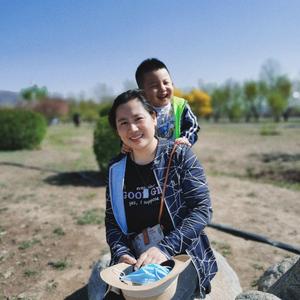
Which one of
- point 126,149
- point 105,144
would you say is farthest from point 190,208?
point 105,144

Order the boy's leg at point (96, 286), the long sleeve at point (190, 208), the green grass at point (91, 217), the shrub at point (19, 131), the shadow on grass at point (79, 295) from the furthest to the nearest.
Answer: the shrub at point (19, 131)
the green grass at point (91, 217)
the shadow on grass at point (79, 295)
the boy's leg at point (96, 286)
the long sleeve at point (190, 208)

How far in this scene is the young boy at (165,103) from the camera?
236 cm

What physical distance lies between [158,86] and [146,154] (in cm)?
59

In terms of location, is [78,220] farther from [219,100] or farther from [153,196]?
[219,100]

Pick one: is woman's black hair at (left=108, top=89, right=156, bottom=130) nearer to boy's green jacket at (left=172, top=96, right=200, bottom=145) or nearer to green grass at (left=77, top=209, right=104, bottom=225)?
boy's green jacket at (left=172, top=96, right=200, bottom=145)

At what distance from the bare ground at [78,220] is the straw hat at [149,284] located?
75.2 inches

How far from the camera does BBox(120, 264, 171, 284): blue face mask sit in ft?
5.21

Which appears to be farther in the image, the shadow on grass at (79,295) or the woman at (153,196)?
the shadow on grass at (79,295)

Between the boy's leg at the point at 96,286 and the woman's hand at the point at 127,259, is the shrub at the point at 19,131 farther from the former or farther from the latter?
the woman's hand at the point at 127,259

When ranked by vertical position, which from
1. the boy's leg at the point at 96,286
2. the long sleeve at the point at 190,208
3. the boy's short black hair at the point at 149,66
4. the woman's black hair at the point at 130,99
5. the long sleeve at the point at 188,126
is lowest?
the boy's leg at the point at 96,286

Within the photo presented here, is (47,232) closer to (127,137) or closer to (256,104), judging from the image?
(127,137)

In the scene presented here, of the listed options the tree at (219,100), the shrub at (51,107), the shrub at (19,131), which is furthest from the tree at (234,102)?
the shrub at (19,131)

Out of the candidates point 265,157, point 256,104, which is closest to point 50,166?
point 265,157

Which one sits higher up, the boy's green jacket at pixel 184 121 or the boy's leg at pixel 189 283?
the boy's green jacket at pixel 184 121
